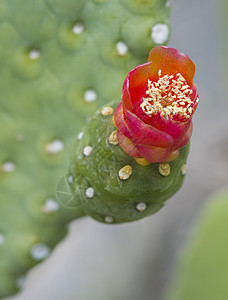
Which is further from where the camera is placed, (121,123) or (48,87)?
(48,87)

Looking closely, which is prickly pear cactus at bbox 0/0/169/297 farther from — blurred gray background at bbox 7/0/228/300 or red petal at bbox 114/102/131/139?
blurred gray background at bbox 7/0/228/300

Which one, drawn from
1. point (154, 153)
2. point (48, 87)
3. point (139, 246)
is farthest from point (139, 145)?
point (139, 246)

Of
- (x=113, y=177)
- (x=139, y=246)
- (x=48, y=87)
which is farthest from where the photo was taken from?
(x=139, y=246)

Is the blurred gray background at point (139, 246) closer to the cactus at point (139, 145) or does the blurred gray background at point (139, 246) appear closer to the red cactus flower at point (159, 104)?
the cactus at point (139, 145)

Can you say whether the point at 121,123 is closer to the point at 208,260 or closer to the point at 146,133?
the point at 146,133

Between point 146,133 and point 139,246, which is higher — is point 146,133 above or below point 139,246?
above

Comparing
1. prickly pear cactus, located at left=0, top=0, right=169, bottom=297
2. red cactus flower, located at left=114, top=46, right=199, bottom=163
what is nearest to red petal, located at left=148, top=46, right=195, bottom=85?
red cactus flower, located at left=114, top=46, right=199, bottom=163

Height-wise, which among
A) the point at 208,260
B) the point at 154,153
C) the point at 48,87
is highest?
the point at 154,153
